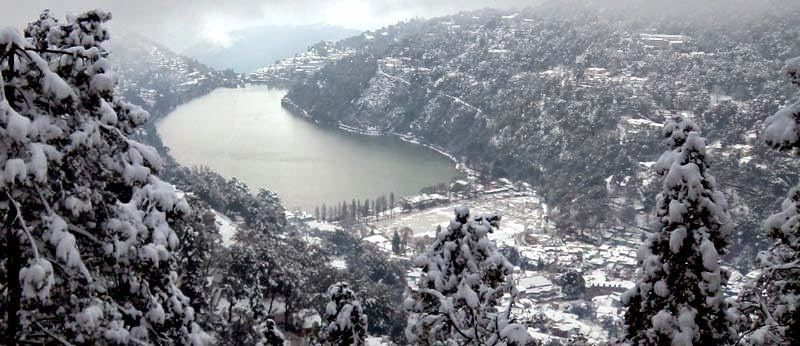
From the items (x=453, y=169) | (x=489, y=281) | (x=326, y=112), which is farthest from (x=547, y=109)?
(x=489, y=281)

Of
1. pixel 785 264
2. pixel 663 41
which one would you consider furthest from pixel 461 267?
pixel 663 41

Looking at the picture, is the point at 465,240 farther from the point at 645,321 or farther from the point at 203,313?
the point at 203,313

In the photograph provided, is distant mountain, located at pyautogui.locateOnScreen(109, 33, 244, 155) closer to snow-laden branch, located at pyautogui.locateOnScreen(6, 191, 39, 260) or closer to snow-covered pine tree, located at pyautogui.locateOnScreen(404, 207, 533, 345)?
snow-covered pine tree, located at pyautogui.locateOnScreen(404, 207, 533, 345)

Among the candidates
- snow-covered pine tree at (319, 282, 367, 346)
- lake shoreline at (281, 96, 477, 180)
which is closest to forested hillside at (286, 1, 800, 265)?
lake shoreline at (281, 96, 477, 180)

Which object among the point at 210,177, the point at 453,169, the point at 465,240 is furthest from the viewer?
the point at 453,169

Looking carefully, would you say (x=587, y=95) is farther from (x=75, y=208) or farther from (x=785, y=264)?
(x=75, y=208)

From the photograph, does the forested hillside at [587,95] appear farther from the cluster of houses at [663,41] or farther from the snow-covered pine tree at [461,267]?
the snow-covered pine tree at [461,267]
